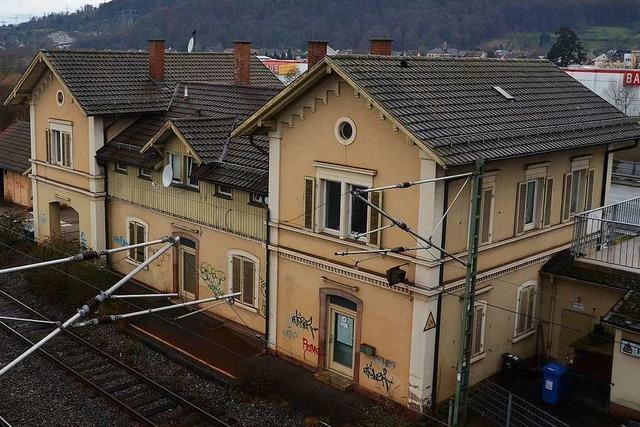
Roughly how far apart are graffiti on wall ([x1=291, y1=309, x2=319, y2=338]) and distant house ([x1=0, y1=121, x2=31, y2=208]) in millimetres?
21304

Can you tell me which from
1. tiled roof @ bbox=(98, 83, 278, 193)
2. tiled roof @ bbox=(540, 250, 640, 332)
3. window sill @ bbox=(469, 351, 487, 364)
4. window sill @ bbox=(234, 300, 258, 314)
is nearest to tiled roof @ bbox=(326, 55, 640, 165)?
tiled roof @ bbox=(540, 250, 640, 332)

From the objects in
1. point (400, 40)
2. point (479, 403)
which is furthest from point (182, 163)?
point (400, 40)

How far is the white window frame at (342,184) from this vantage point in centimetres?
1659

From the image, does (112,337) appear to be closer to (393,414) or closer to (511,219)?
(393,414)

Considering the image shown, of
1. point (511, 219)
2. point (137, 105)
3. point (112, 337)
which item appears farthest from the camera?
point (137, 105)

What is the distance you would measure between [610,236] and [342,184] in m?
7.34

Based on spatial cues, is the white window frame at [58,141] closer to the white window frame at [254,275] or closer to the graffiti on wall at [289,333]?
the white window frame at [254,275]

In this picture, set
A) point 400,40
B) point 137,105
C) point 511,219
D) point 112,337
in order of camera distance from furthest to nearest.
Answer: point 400,40
point 137,105
point 112,337
point 511,219

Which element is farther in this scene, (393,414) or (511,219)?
(511,219)

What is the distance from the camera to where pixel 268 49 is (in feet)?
566

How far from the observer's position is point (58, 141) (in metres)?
27.5

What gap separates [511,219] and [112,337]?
37.9 feet

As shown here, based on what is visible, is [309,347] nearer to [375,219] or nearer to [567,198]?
[375,219]

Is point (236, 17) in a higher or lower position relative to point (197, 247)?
higher
